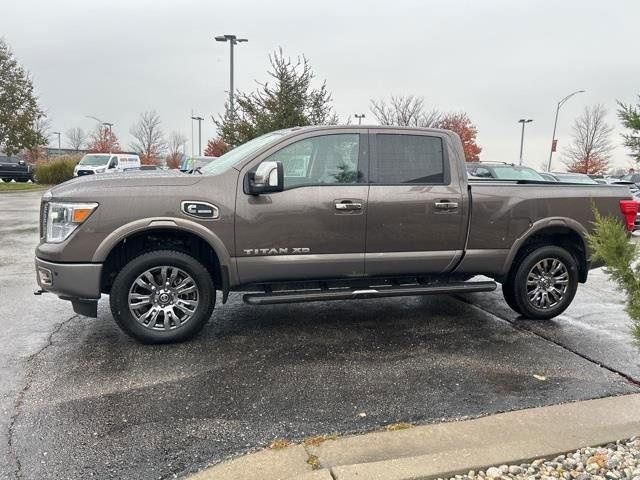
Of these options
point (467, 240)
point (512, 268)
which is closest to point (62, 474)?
point (467, 240)

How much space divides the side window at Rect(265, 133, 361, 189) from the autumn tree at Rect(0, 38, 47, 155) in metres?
27.7

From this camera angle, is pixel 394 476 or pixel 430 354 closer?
pixel 394 476

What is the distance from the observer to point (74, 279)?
4316 millimetres

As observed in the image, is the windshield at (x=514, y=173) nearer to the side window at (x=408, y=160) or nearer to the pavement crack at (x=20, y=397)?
the side window at (x=408, y=160)

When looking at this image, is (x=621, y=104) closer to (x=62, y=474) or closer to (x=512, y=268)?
(x=512, y=268)

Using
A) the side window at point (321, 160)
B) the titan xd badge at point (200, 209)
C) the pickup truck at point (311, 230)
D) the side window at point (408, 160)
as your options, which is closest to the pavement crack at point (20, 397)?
the pickup truck at point (311, 230)

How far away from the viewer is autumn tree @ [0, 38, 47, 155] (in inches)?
1065

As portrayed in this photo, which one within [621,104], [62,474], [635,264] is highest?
[621,104]

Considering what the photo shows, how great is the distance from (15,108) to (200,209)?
28.0 metres

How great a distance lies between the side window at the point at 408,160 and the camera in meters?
5.07

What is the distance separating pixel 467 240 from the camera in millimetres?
5234

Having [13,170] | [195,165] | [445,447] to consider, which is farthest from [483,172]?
[13,170]

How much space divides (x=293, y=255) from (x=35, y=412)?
229 cm

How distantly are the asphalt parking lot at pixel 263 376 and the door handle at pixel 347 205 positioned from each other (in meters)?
1.20
